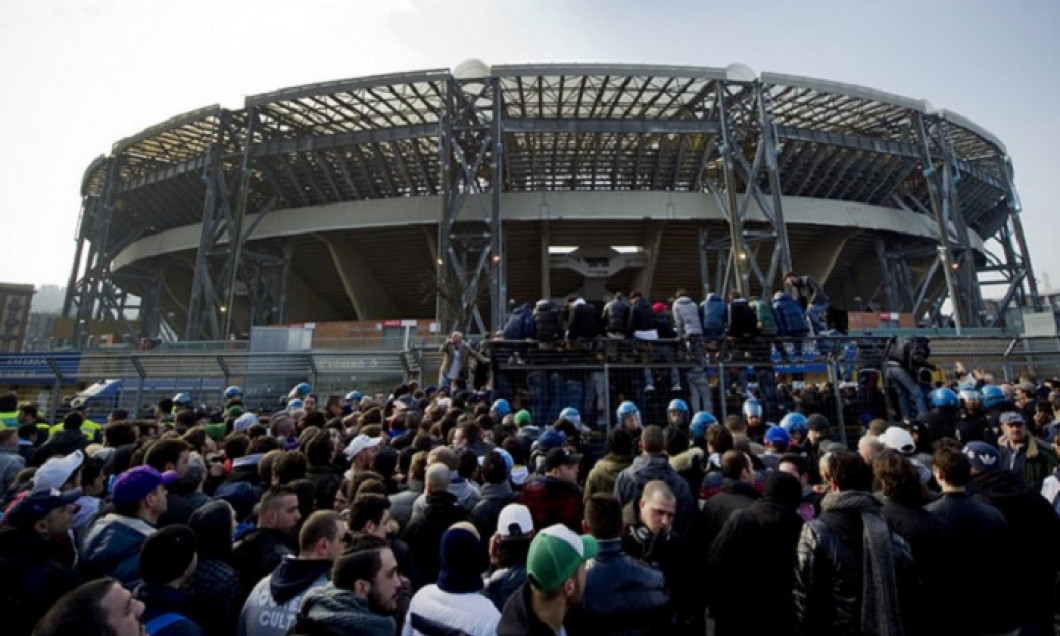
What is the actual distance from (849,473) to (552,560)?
1573 millimetres

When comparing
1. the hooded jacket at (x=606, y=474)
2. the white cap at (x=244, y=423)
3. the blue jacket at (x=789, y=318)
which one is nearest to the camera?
the hooded jacket at (x=606, y=474)

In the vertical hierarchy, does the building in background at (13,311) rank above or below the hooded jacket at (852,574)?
above

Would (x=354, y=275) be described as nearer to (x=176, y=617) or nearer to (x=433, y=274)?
(x=433, y=274)

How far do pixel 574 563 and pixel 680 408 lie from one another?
5.06 metres

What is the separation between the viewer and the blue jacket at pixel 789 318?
8406 millimetres

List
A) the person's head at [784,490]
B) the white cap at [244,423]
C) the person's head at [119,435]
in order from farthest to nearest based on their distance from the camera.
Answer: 1. the white cap at [244,423]
2. the person's head at [119,435]
3. the person's head at [784,490]

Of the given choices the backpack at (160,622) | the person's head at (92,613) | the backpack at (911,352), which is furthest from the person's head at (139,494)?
the backpack at (911,352)

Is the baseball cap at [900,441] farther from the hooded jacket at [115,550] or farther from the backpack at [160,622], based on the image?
the hooded jacket at [115,550]

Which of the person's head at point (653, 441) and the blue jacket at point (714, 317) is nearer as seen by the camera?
the person's head at point (653, 441)

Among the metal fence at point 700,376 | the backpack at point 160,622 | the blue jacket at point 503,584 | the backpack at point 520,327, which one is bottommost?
the blue jacket at point 503,584

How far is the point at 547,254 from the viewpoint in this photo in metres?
27.2

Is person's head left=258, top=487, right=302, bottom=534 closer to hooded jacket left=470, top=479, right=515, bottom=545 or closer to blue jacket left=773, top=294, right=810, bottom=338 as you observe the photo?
hooded jacket left=470, top=479, right=515, bottom=545

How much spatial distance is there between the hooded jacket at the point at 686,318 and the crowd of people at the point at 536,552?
499 centimetres

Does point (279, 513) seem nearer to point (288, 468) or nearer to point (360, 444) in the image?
point (288, 468)
